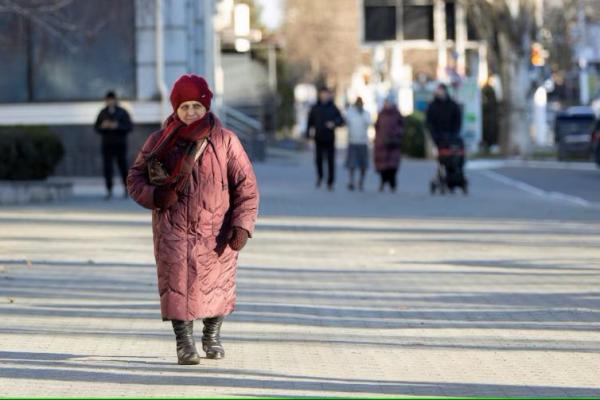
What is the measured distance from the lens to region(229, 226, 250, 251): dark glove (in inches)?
322

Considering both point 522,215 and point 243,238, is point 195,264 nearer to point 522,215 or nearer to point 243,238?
point 243,238

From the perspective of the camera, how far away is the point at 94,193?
24625mm

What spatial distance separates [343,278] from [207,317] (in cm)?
477

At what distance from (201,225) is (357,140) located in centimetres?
1736

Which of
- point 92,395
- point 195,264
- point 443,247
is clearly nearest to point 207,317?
point 195,264

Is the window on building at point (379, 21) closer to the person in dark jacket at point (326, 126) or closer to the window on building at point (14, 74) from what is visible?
the window on building at point (14, 74)

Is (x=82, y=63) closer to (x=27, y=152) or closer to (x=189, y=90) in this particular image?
(x=27, y=152)

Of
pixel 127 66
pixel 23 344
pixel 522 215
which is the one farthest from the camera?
pixel 127 66

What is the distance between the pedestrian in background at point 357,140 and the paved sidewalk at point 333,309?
5.41 meters

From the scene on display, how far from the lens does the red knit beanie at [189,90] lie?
8172mm

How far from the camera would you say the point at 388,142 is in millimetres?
24609

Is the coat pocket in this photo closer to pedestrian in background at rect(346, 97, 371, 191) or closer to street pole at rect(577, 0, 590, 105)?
pedestrian in background at rect(346, 97, 371, 191)

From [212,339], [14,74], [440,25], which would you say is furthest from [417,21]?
[212,339]

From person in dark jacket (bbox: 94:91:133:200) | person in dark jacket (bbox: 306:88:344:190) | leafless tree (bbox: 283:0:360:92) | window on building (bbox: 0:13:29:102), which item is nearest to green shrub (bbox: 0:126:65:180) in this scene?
person in dark jacket (bbox: 94:91:133:200)
